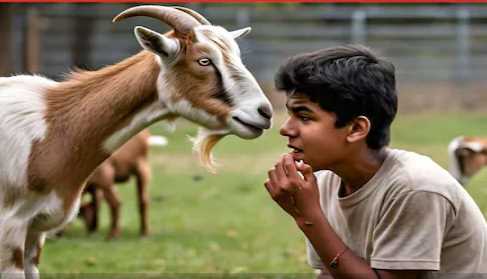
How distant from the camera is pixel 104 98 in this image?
15.1ft

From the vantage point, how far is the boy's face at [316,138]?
11.8 feet

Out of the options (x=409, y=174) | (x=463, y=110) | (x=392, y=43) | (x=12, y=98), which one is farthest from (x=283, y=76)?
(x=392, y=43)

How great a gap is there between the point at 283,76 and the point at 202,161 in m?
1.27

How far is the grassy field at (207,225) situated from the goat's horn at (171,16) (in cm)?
254

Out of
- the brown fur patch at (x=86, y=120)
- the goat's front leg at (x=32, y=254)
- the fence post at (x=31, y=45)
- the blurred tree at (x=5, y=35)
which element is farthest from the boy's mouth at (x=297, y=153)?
the fence post at (x=31, y=45)

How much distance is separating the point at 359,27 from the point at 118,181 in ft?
43.1

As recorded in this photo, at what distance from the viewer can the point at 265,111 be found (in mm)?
4383

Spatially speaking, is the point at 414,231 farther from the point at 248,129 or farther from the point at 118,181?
the point at 118,181

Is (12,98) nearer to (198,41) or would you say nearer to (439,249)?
(198,41)

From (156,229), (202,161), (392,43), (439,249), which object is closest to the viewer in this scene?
(439,249)

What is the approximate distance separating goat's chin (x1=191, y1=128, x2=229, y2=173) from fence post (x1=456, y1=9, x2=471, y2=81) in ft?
58.0

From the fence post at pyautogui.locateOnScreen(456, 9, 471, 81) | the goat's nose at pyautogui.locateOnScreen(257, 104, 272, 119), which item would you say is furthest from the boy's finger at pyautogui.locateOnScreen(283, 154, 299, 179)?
the fence post at pyautogui.locateOnScreen(456, 9, 471, 81)

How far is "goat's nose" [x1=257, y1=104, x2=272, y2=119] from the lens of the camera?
438cm

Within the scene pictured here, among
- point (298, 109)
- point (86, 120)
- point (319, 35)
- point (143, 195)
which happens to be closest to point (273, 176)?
point (298, 109)
